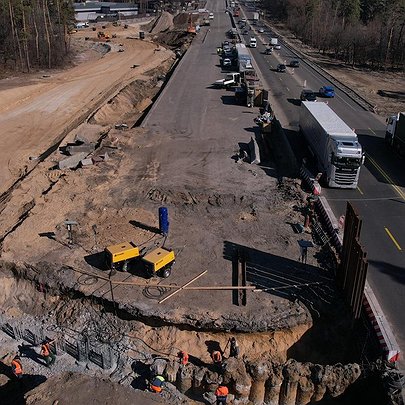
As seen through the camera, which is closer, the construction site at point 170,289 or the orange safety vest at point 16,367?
the construction site at point 170,289

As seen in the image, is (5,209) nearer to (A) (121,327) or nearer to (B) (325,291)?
(A) (121,327)

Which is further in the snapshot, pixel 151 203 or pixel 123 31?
pixel 123 31

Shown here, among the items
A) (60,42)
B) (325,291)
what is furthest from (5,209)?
(60,42)

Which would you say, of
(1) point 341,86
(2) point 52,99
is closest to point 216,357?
(2) point 52,99

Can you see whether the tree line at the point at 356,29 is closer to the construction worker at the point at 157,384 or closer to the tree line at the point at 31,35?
the tree line at the point at 31,35


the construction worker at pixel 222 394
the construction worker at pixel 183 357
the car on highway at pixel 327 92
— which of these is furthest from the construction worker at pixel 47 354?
the car on highway at pixel 327 92

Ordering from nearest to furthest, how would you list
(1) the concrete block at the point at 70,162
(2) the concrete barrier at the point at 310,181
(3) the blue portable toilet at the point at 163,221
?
(3) the blue portable toilet at the point at 163,221 → (2) the concrete barrier at the point at 310,181 → (1) the concrete block at the point at 70,162
